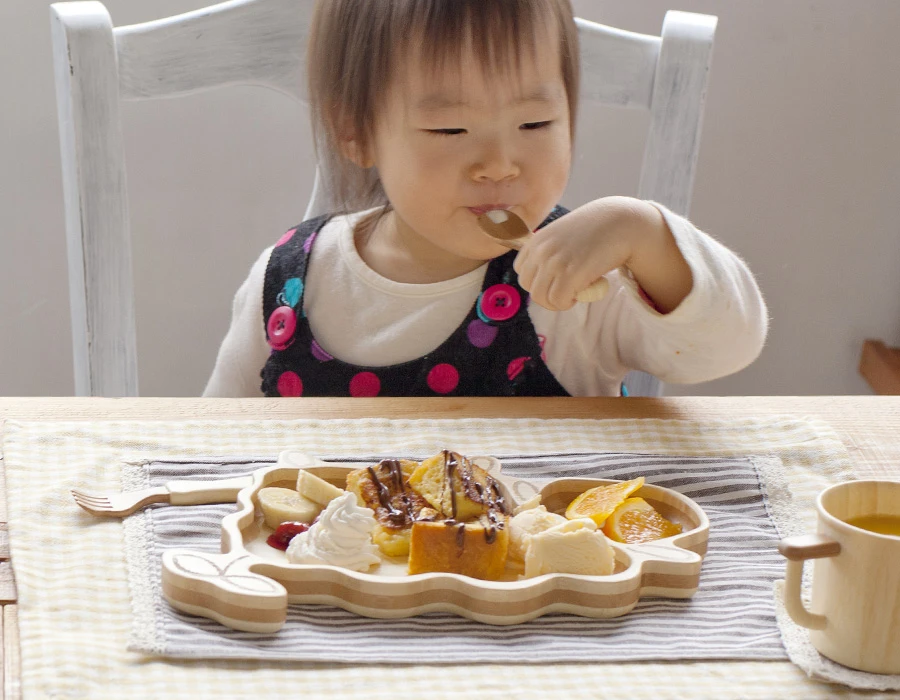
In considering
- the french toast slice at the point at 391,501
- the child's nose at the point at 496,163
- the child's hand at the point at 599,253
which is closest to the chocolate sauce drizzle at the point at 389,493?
the french toast slice at the point at 391,501

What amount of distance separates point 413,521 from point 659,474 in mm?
214

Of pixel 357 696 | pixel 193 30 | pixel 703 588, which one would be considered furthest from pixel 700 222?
pixel 357 696

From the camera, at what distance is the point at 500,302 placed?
1129mm

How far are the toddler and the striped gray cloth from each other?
26 cm

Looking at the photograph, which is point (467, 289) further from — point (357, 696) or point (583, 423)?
point (357, 696)

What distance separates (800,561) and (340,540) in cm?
25

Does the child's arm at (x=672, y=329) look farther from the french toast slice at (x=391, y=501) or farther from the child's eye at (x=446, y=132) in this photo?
the french toast slice at (x=391, y=501)

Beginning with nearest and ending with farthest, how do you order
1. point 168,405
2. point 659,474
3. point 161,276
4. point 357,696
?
point 357,696 < point 659,474 < point 168,405 < point 161,276

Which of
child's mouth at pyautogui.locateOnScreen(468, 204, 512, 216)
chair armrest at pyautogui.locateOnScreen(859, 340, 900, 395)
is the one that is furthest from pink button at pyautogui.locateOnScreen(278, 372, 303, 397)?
chair armrest at pyautogui.locateOnScreen(859, 340, 900, 395)

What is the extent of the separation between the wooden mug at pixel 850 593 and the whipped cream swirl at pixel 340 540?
0.76ft

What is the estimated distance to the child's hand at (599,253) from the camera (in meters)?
0.86

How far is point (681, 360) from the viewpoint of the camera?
100 centimetres

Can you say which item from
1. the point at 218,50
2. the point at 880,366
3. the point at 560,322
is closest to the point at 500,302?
the point at 560,322

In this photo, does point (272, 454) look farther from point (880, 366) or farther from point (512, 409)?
point (880, 366)
